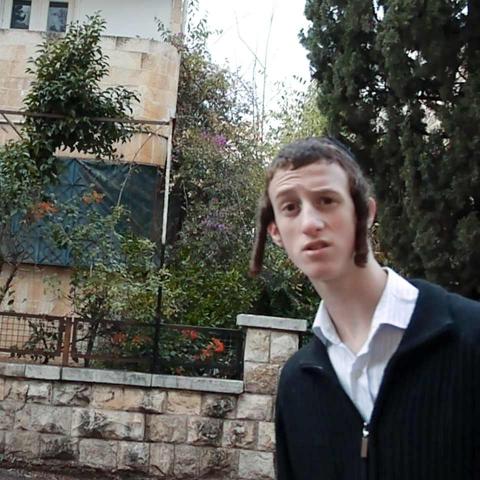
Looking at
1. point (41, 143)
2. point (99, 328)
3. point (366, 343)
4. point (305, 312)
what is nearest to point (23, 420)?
point (99, 328)

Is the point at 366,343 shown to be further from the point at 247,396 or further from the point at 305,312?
the point at 305,312

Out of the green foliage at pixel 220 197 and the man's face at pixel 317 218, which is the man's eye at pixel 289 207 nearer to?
the man's face at pixel 317 218

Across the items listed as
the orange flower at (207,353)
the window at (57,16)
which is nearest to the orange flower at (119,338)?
the orange flower at (207,353)

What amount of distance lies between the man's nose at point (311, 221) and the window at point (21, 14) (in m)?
11.4

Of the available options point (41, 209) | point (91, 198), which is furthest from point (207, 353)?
point (41, 209)

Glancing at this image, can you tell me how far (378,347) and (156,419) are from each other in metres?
5.34

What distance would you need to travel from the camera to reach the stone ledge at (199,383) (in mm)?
6359

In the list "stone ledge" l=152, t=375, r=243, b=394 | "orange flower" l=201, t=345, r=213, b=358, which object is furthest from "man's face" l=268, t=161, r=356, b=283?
"orange flower" l=201, t=345, r=213, b=358

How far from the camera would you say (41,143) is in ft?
23.3

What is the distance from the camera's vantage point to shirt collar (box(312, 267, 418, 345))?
134cm

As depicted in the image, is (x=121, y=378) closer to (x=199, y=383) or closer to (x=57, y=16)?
(x=199, y=383)

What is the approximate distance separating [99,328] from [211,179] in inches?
141

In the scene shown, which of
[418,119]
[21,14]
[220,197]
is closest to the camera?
[418,119]

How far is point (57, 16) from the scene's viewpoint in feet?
37.9
